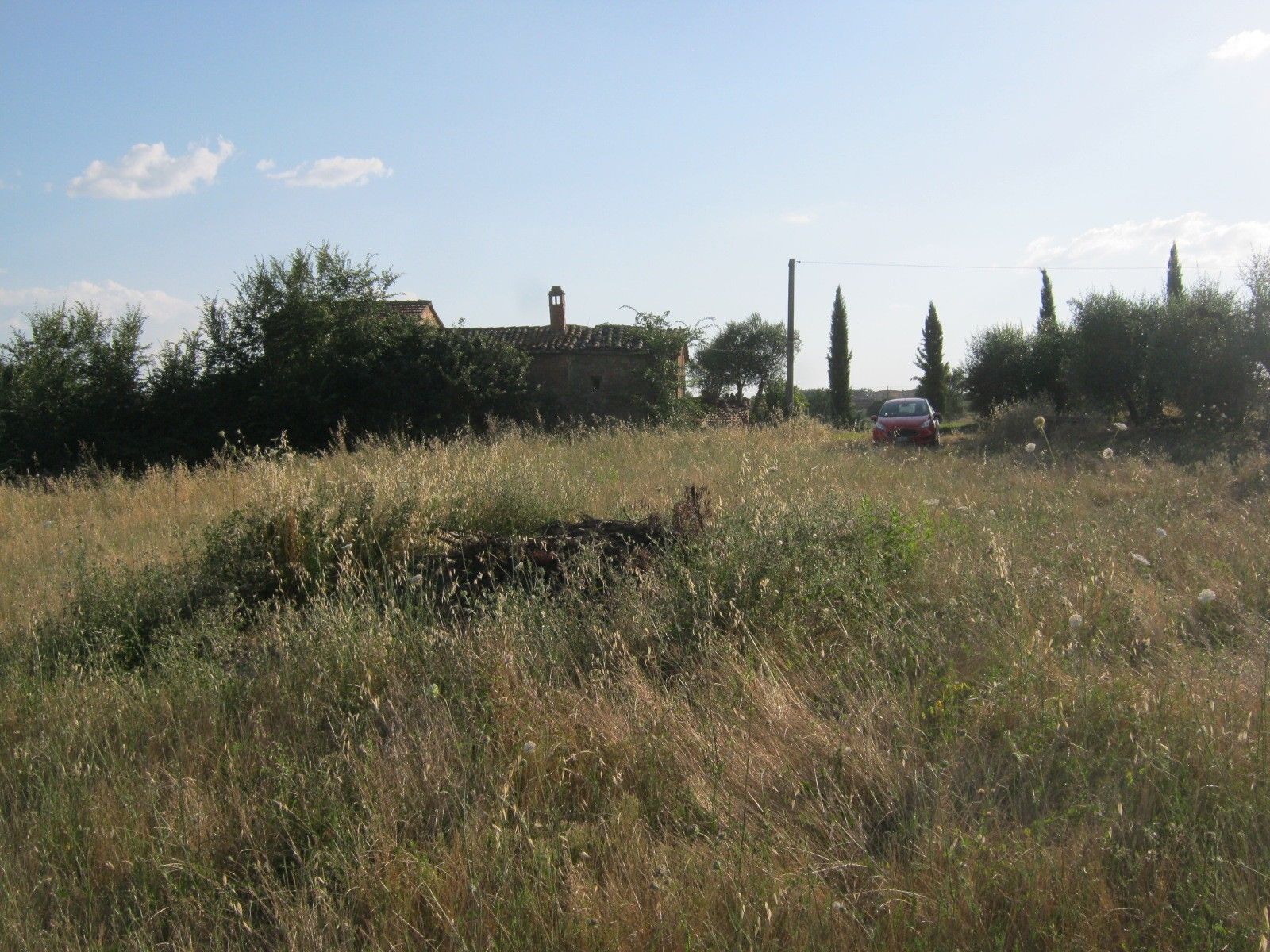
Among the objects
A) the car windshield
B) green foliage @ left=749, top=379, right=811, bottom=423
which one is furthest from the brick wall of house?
the car windshield

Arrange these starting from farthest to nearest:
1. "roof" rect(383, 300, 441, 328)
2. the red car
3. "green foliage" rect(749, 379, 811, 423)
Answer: "roof" rect(383, 300, 441, 328) → the red car → "green foliage" rect(749, 379, 811, 423)

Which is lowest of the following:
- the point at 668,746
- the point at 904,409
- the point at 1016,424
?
the point at 668,746

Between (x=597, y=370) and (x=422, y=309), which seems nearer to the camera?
(x=597, y=370)

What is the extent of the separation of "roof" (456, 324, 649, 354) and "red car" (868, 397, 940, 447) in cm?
905

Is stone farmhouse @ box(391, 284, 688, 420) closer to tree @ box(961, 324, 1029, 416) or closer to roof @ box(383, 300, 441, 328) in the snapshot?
roof @ box(383, 300, 441, 328)

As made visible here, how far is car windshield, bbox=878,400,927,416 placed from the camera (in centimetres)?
2593

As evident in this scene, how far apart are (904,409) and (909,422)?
6.70 feet

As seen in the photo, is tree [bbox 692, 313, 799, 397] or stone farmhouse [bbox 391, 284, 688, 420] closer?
stone farmhouse [bbox 391, 284, 688, 420]

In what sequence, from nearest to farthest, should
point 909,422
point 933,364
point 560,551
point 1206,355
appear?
point 560,551, point 1206,355, point 909,422, point 933,364

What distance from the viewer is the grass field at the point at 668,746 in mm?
2369

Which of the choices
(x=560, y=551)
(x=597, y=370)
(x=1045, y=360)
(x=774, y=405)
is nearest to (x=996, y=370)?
(x=1045, y=360)

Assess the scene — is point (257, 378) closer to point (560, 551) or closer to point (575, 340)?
point (575, 340)

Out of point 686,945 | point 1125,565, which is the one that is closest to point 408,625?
point 686,945

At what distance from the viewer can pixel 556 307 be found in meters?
36.5
